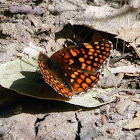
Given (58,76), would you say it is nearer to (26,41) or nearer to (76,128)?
(76,128)

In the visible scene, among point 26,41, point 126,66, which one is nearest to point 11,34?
point 26,41

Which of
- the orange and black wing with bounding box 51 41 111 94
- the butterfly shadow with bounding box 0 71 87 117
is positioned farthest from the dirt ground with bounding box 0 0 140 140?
the orange and black wing with bounding box 51 41 111 94

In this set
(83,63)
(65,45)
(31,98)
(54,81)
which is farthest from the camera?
(65,45)

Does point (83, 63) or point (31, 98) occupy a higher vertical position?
point (83, 63)

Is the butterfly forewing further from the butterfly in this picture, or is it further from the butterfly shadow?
the butterfly shadow

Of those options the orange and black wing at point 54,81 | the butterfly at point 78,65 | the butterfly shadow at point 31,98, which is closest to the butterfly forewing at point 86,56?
the butterfly at point 78,65

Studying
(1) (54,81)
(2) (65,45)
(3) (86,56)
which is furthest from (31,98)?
(2) (65,45)

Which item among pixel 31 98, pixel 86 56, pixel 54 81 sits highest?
pixel 86 56

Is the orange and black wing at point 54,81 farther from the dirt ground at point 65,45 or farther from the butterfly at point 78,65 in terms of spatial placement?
the dirt ground at point 65,45

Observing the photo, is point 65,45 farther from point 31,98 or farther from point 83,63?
A: point 31,98
